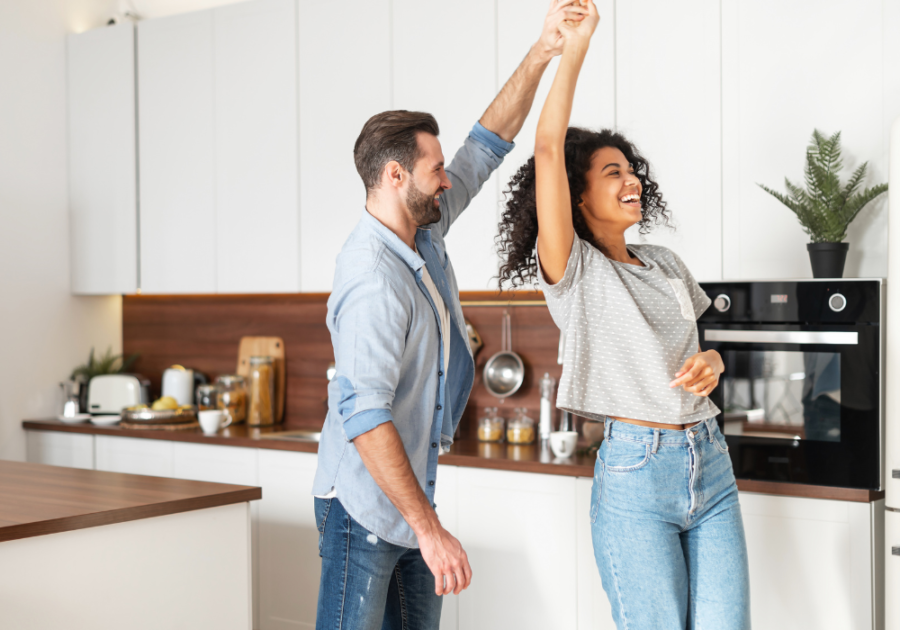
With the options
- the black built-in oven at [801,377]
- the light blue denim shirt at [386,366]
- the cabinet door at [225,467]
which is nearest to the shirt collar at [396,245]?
the light blue denim shirt at [386,366]

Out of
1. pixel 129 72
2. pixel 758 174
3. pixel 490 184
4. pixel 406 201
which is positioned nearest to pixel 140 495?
pixel 406 201

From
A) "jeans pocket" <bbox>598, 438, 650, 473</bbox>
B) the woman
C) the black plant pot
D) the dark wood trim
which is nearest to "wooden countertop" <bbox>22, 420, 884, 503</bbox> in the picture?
the dark wood trim

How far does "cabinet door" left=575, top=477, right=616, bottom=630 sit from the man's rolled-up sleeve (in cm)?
127

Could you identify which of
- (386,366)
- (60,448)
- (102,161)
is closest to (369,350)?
(386,366)

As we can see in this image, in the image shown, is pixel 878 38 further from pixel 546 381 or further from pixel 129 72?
pixel 129 72

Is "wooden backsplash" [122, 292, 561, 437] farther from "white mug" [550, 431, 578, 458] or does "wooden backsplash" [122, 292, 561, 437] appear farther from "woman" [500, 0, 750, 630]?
"woman" [500, 0, 750, 630]

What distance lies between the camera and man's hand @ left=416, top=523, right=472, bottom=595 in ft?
4.44

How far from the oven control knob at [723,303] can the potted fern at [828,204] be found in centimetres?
24

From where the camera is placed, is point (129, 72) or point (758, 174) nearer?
point (758, 174)

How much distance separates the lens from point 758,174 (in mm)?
2555

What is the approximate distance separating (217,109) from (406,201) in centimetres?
234

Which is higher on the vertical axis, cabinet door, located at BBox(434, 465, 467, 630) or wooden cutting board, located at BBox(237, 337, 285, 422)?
wooden cutting board, located at BBox(237, 337, 285, 422)

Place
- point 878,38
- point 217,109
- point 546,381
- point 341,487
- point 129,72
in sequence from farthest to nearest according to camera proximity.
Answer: point 129,72, point 217,109, point 546,381, point 878,38, point 341,487

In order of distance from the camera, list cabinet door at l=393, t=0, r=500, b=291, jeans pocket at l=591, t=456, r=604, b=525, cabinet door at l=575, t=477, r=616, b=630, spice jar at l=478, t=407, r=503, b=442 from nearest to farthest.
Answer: jeans pocket at l=591, t=456, r=604, b=525, cabinet door at l=575, t=477, r=616, b=630, cabinet door at l=393, t=0, r=500, b=291, spice jar at l=478, t=407, r=503, b=442
